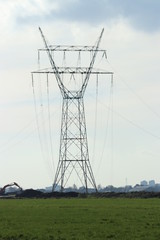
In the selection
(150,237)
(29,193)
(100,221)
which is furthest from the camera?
(29,193)

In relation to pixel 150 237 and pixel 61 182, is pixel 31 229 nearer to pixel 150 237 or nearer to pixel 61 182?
pixel 150 237

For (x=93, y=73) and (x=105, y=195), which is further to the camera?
(x=105, y=195)

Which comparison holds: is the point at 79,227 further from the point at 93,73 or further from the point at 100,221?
the point at 93,73

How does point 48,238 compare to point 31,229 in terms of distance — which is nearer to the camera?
point 48,238

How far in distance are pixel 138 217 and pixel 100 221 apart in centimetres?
431

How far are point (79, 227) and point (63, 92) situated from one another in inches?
2191

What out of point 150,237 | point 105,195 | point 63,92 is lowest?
point 150,237

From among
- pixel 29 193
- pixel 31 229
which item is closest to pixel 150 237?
pixel 31 229

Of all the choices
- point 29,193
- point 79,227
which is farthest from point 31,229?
point 29,193

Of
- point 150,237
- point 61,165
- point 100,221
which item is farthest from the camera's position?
point 61,165

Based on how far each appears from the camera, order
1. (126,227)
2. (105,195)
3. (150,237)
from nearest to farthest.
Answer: (150,237) < (126,227) < (105,195)

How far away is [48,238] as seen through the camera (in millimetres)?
30297

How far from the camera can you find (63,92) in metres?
90.5

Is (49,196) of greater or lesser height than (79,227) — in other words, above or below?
above
